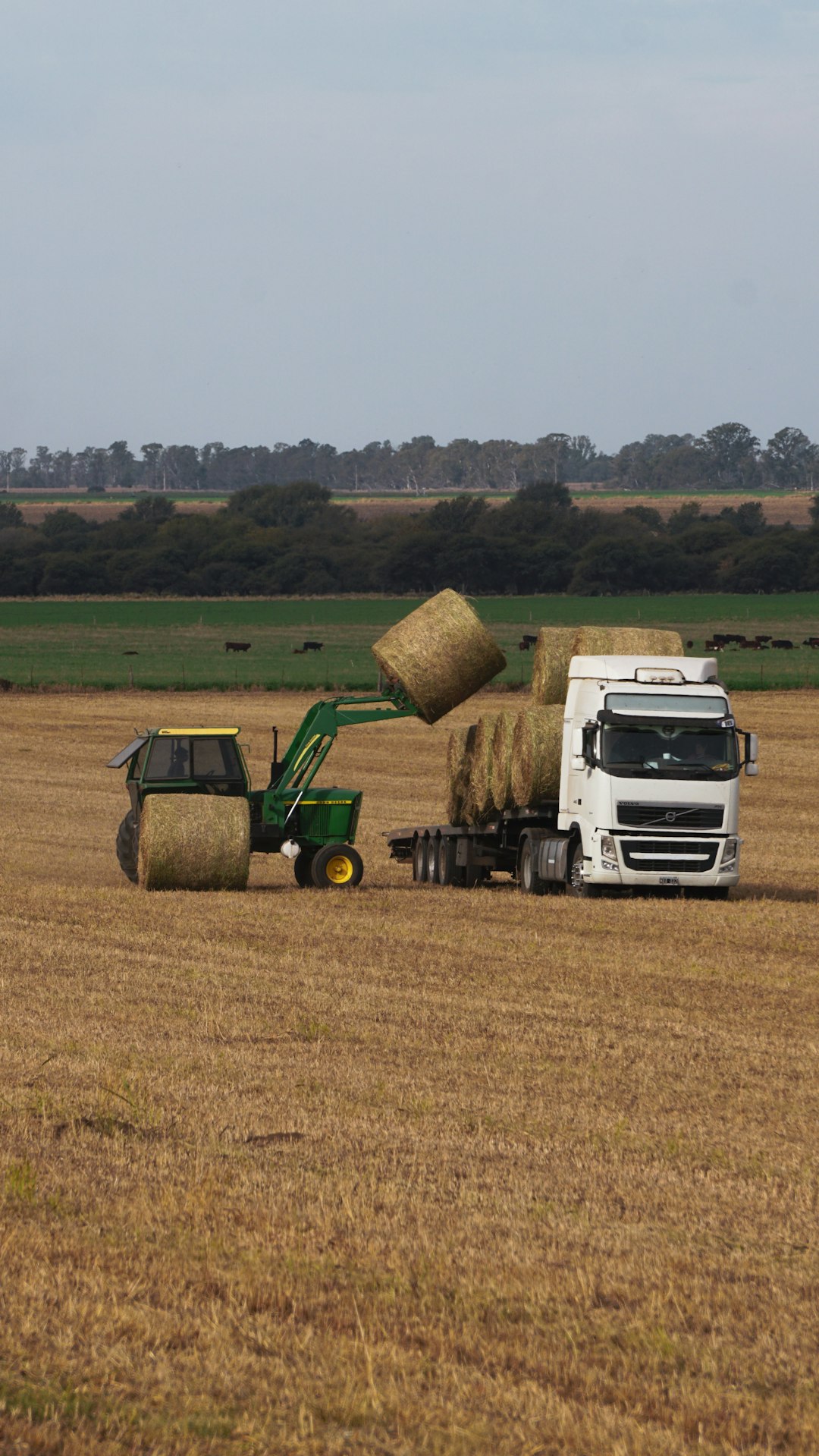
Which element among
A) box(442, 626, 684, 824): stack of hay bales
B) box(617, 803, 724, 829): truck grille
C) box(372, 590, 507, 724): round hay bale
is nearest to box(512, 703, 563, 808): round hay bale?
box(442, 626, 684, 824): stack of hay bales

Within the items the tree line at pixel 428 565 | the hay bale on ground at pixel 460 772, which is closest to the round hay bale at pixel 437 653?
the hay bale on ground at pixel 460 772

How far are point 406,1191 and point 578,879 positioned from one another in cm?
1457

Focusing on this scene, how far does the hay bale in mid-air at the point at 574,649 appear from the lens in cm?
2470

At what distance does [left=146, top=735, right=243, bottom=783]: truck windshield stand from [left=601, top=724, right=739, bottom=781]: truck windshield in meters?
5.01

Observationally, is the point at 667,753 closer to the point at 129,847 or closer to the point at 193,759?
the point at 193,759

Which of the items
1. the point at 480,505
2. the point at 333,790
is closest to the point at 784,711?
the point at 333,790

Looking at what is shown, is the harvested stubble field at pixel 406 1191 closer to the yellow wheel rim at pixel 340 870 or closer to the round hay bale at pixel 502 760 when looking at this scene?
the yellow wheel rim at pixel 340 870

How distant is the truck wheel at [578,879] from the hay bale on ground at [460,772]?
2.55 meters

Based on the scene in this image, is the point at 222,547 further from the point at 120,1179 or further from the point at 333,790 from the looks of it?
the point at 120,1179

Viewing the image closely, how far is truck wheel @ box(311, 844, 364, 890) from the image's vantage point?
24.2 meters

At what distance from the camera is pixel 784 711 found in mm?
56375

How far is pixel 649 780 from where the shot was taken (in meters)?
22.8

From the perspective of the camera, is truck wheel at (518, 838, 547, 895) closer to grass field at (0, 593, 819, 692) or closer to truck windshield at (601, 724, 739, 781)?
truck windshield at (601, 724, 739, 781)

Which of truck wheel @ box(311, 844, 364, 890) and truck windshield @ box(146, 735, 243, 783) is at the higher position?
truck windshield @ box(146, 735, 243, 783)
